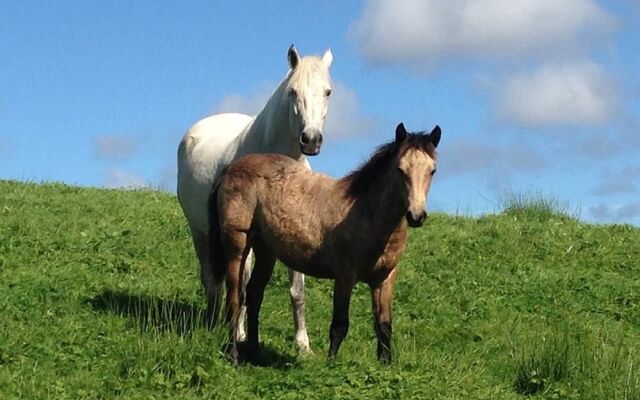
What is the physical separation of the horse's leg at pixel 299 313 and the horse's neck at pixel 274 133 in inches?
46.8

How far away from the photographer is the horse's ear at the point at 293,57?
9.85 m

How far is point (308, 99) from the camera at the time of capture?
30.5 ft

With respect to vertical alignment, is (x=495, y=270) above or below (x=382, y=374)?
above

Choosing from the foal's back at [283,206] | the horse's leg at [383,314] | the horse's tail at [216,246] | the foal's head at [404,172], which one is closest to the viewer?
the foal's head at [404,172]

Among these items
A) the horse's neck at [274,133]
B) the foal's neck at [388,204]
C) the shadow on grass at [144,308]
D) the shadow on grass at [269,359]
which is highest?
the horse's neck at [274,133]

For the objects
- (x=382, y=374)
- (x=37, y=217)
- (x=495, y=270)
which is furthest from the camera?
(x=37, y=217)

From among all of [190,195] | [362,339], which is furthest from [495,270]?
[190,195]

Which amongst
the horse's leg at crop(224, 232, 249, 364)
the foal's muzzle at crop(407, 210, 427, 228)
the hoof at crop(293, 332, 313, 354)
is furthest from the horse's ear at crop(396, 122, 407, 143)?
the hoof at crop(293, 332, 313, 354)

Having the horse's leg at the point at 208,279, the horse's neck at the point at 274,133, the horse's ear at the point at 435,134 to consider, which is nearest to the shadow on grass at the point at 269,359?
the horse's leg at the point at 208,279

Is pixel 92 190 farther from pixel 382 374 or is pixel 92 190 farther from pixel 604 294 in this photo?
pixel 382 374

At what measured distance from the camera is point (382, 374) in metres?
7.83

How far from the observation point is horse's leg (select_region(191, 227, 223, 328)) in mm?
9312

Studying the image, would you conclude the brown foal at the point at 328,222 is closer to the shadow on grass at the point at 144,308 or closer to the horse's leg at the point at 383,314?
the horse's leg at the point at 383,314

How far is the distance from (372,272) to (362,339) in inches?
80.1
